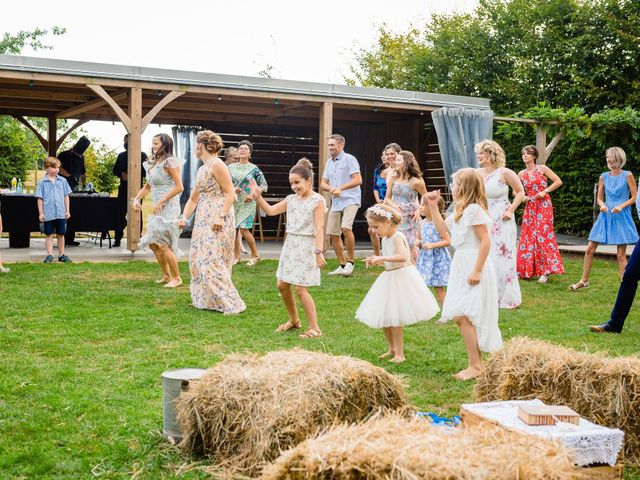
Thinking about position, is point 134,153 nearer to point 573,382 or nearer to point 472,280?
point 472,280

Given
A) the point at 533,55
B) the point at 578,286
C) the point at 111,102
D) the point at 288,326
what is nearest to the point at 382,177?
the point at 578,286

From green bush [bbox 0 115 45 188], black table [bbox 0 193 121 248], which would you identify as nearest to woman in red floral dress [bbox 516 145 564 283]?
black table [bbox 0 193 121 248]

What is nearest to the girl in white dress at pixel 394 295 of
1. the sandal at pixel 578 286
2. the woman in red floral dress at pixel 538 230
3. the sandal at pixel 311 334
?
the sandal at pixel 311 334

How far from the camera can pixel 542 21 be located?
82.2 feet

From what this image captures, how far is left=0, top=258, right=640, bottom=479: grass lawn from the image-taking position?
3.86 metres

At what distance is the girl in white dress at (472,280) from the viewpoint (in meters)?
5.38

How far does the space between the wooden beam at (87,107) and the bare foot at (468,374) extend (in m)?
9.48

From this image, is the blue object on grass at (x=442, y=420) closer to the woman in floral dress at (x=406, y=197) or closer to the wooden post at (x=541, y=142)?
the woman in floral dress at (x=406, y=197)

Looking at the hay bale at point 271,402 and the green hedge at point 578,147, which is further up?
the green hedge at point 578,147

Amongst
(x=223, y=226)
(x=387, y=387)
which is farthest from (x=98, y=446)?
(x=223, y=226)

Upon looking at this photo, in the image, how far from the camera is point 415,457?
7.77 ft

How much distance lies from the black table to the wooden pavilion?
159cm

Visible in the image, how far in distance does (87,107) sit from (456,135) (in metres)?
6.99

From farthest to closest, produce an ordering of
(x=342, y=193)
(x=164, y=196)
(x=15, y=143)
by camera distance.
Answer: (x=15, y=143)
(x=342, y=193)
(x=164, y=196)
